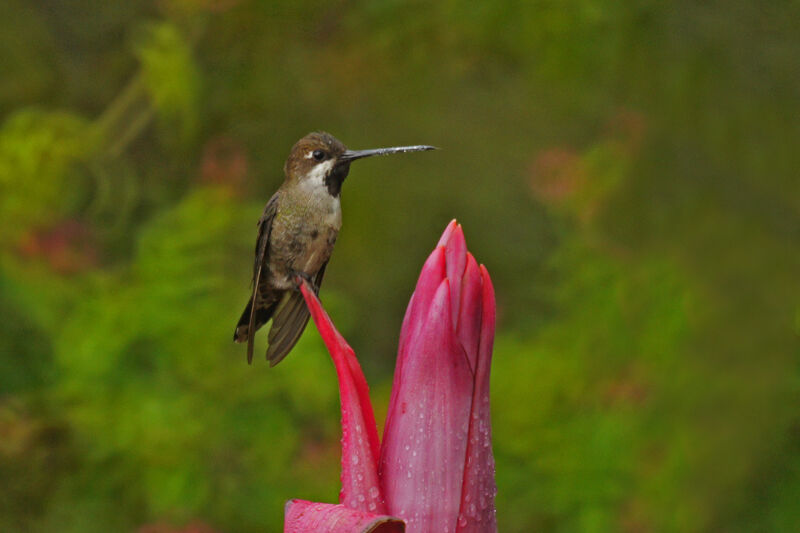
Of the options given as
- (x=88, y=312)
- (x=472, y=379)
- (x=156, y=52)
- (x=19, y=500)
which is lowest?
(x=472, y=379)

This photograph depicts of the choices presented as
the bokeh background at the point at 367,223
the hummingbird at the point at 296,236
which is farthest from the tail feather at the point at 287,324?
the bokeh background at the point at 367,223

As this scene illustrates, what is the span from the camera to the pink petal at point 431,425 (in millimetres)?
390

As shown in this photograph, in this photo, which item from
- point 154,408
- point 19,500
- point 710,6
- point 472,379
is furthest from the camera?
point 710,6

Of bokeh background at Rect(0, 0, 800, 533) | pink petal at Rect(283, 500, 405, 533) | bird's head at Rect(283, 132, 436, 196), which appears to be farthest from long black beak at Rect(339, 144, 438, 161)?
bokeh background at Rect(0, 0, 800, 533)

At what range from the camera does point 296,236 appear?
1.44ft

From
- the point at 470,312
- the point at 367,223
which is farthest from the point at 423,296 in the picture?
the point at 367,223

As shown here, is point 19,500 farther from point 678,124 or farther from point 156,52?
point 678,124

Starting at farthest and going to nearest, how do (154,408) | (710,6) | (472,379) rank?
1. (710,6)
2. (154,408)
3. (472,379)

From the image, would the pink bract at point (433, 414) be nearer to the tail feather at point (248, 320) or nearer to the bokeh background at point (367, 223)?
the tail feather at point (248, 320)

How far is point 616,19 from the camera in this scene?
4.95 ft

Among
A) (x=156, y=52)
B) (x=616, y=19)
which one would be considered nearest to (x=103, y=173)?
(x=156, y=52)

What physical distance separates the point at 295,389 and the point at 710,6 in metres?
0.83

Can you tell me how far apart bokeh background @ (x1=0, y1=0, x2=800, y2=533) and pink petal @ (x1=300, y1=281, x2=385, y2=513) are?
89cm

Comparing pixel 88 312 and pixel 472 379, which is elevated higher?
pixel 88 312
